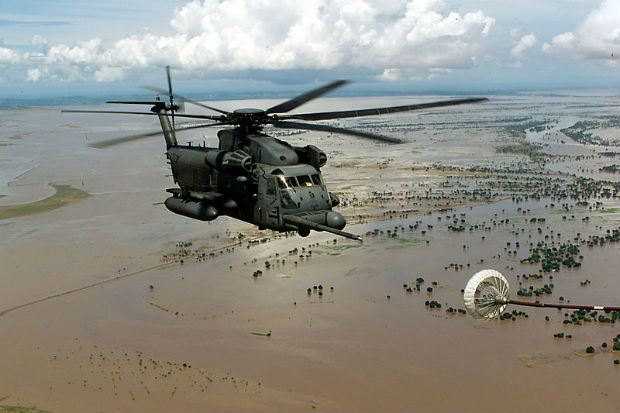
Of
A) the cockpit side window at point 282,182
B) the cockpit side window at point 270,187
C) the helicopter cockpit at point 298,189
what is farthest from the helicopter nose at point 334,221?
the cockpit side window at point 270,187

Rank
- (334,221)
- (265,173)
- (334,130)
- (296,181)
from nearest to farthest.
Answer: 1. (334,130)
2. (334,221)
3. (296,181)
4. (265,173)

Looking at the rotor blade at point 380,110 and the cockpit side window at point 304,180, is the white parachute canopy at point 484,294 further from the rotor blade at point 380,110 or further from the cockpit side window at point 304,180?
the cockpit side window at point 304,180

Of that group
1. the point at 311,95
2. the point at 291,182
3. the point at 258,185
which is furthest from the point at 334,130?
the point at 258,185

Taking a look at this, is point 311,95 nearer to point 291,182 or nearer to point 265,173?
point 291,182

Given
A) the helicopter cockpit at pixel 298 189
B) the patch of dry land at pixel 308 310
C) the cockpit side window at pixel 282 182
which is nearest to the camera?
the helicopter cockpit at pixel 298 189

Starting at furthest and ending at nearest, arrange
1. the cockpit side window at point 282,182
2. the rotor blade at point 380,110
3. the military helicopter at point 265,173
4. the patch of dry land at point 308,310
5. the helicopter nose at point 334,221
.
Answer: the patch of dry land at point 308,310, the cockpit side window at point 282,182, the military helicopter at point 265,173, the helicopter nose at point 334,221, the rotor blade at point 380,110

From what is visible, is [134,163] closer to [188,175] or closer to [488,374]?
[488,374]
